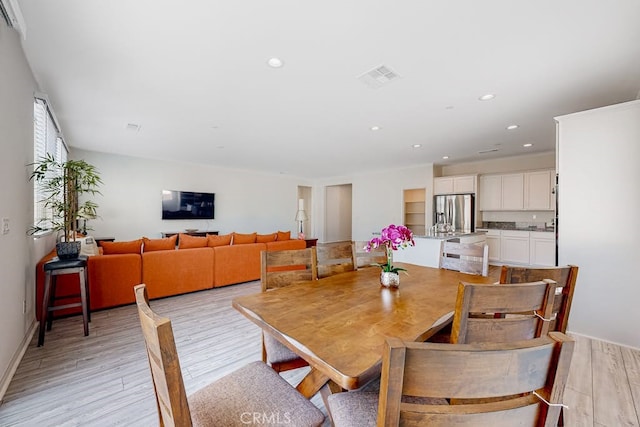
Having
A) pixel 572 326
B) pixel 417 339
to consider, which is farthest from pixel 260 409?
pixel 572 326

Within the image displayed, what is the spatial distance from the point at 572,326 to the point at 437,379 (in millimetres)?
3229

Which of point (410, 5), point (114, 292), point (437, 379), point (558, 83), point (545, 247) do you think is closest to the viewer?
point (437, 379)

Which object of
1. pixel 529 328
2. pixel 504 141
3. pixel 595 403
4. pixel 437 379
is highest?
pixel 504 141

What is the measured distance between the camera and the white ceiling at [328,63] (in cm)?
169

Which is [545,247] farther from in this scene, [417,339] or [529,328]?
[417,339]

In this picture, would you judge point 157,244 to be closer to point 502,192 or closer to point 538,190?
point 502,192

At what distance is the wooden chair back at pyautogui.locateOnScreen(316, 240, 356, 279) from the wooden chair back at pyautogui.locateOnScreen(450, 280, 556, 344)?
1123 mm

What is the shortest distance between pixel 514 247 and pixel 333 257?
535cm

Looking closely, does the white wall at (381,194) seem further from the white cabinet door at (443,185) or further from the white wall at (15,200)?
the white wall at (15,200)

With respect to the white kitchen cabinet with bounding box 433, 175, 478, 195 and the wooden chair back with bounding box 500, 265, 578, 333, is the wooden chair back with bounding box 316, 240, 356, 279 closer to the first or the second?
the wooden chair back with bounding box 500, 265, 578, 333

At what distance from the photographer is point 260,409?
99 centimetres

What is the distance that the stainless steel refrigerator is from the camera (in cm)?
593

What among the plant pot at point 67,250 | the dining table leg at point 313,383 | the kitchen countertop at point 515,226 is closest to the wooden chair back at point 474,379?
the dining table leg at point 313,383

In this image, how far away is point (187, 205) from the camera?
6.68m
